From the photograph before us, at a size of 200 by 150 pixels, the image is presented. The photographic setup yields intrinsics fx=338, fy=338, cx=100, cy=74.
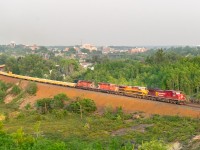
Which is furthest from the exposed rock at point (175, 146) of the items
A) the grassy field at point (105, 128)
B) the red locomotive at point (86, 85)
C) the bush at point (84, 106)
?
the red locomotive at point (86, 85)

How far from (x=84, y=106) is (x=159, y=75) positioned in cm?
2095

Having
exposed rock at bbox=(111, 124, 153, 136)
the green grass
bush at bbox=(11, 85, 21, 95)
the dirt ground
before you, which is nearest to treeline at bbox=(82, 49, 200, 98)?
the dirt ground

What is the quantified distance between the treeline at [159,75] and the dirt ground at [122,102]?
7.67m

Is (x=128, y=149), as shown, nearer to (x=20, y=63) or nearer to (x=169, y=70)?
(x=169, y=70)

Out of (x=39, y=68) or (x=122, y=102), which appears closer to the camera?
(x=122, y=102)

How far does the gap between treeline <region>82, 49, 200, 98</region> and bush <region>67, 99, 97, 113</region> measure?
16.5 metres

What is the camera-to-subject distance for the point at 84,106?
58.6 metres

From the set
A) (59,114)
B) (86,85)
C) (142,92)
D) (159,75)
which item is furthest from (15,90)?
(142,92)

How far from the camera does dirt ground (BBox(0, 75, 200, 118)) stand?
2021 inches

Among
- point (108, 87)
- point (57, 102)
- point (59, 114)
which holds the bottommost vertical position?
point (59, 114)

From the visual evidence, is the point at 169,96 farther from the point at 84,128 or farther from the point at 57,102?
the point at 57,102

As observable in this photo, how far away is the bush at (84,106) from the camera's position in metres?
58.4

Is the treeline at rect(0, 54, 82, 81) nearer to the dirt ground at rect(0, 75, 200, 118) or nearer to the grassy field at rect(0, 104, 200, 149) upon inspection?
the dirt ground at rect(0, 75, 200, 118)

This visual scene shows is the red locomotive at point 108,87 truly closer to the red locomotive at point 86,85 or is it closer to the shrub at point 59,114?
the red locomotive at point 86,85
